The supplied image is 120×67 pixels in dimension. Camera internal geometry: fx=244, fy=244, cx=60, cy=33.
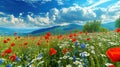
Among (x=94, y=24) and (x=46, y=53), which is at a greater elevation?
(x=46, y=53)

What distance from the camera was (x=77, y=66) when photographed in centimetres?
355

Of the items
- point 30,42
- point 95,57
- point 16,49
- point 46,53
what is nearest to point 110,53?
point 95,57

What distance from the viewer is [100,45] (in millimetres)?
4918

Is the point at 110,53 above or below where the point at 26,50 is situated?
above

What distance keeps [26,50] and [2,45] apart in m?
1.53

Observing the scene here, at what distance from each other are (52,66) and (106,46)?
1.23 m

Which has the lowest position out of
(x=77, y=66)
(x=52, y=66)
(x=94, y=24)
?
(x=94, y=24)

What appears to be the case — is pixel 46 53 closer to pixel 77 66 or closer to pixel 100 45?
pixel 100 45

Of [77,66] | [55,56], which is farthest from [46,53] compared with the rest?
[77,66]

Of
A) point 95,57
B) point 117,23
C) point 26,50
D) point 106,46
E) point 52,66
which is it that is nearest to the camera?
point 95,57

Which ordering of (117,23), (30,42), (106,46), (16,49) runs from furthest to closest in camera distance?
(117,23) < (30,42) < (16,49) < (106,46)

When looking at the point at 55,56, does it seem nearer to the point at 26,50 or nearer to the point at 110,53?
the point at 26,50

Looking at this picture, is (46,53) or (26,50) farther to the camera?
(26,50)

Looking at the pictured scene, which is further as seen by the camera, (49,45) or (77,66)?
(49,45)
